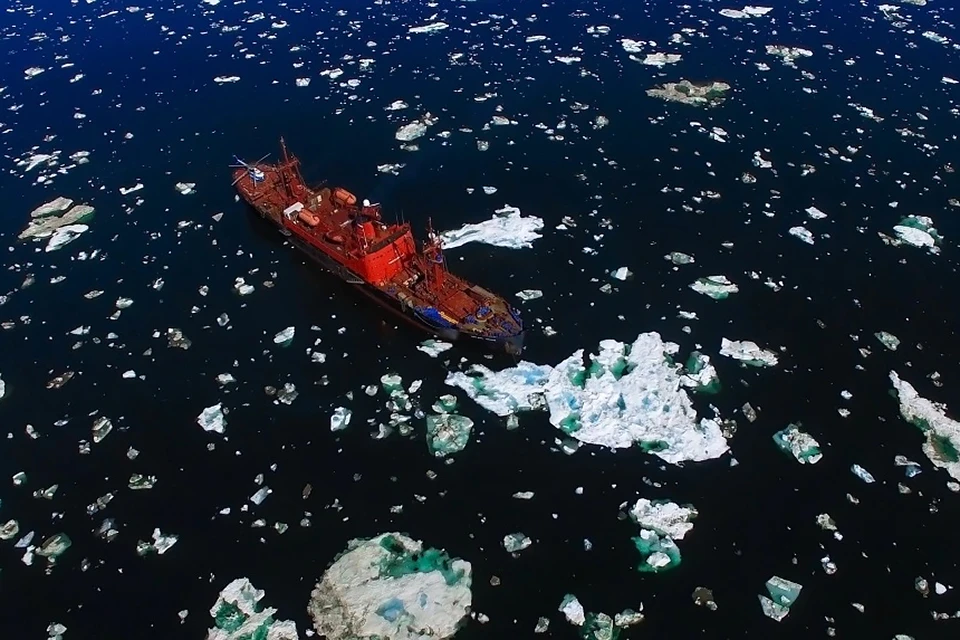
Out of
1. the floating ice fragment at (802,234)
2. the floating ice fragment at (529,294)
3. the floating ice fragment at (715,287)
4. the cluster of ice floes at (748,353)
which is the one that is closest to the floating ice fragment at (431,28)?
the floating ice fragment at (529,294)

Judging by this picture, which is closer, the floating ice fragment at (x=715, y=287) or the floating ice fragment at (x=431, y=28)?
the floating ice fragment at (x=715, y=287)

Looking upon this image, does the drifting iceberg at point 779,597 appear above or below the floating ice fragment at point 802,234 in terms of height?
below

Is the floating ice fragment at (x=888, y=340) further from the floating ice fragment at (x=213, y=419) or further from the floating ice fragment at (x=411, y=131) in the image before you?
the floating ice fragment at (x=411, y=131)

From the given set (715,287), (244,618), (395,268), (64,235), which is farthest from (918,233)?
(64,235)

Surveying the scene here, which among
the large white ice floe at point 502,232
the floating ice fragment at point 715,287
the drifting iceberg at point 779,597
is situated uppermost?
the floating ice fragment at point 715,287

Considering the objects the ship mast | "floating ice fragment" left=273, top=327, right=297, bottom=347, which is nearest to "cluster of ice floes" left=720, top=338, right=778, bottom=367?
the ship mast

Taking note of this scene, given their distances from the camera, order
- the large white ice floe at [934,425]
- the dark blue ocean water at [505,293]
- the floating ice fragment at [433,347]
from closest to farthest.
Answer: the dark blue ocean water at [505,293] → the large white ice floe at [934,425] → the floating ice fragment at [433,347]
